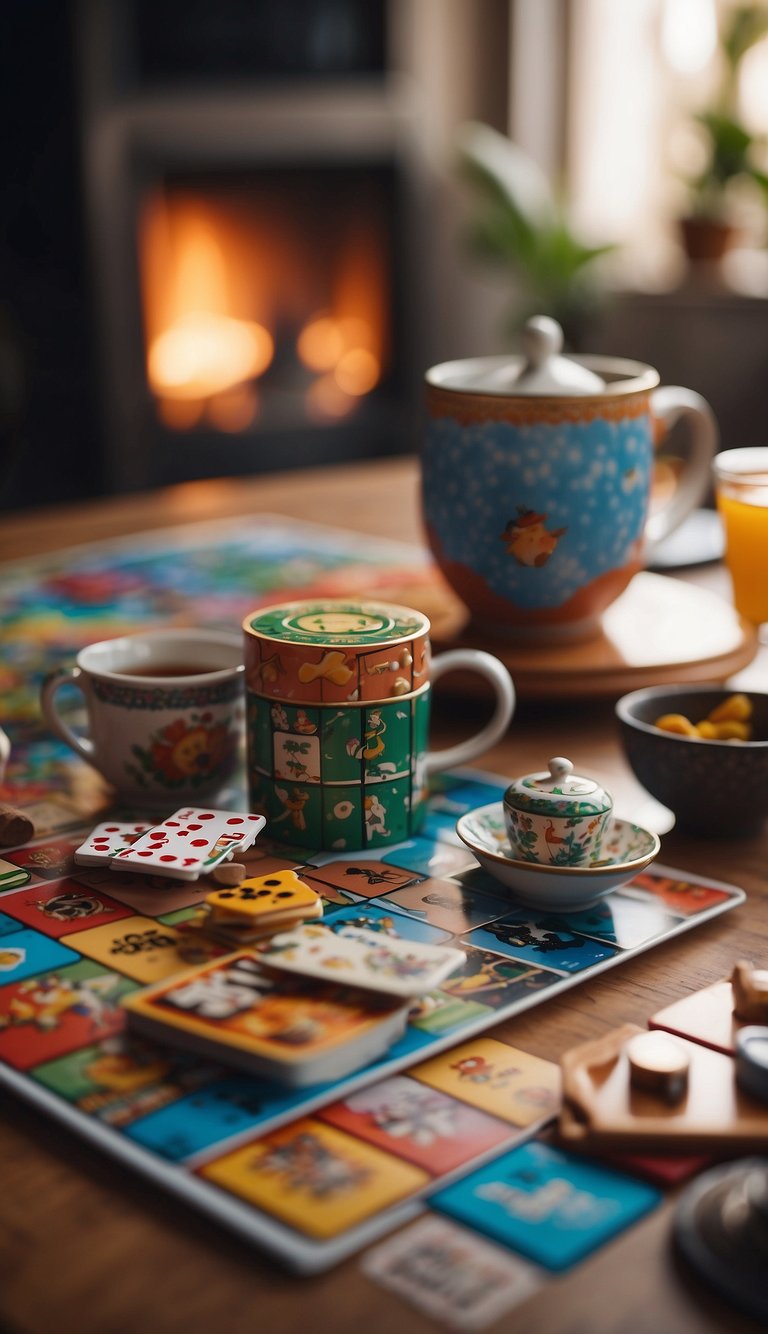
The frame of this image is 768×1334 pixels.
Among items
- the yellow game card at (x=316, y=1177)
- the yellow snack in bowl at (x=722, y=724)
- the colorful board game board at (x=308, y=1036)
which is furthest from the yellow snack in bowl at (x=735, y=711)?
the yellow game card at (x=316, y=1177)

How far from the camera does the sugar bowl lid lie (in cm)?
76

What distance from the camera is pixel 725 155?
3.93 metres

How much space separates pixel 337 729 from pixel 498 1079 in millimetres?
264

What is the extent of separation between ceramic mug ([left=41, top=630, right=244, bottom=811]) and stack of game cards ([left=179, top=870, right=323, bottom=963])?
0.19 meters

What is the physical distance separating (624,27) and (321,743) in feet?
13.8

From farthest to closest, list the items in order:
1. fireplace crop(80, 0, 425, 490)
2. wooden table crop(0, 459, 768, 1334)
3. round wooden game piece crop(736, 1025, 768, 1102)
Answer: fireplace crop(80, 0, 425, 490)
round wooden game piece crop(736, 1025, 768, 1102)
wooden table crop(0, 459, 768, 1334)

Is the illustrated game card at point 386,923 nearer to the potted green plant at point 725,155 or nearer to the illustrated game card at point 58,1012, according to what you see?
the illustrated game card at point 58,1012

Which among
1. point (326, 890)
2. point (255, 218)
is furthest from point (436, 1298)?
point (255, 218)

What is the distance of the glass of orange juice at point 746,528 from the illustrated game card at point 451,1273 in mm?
733

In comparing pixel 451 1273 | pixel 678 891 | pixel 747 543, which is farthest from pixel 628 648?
pixel 451 1273

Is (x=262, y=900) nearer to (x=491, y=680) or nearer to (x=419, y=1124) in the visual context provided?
(x=419, y=1124)

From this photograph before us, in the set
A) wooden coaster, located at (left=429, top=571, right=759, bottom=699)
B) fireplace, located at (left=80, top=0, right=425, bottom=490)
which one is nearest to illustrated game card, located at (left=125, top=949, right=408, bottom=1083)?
wooden coaster, located at (left=429, top=571, right=759, bottom=699)

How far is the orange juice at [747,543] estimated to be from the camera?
1123 millimetres

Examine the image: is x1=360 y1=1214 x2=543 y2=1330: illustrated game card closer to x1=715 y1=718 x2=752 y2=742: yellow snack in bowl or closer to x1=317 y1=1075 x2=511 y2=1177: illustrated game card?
x1=317 y1=1075 x2=511 y2=1177: illustrated game card
